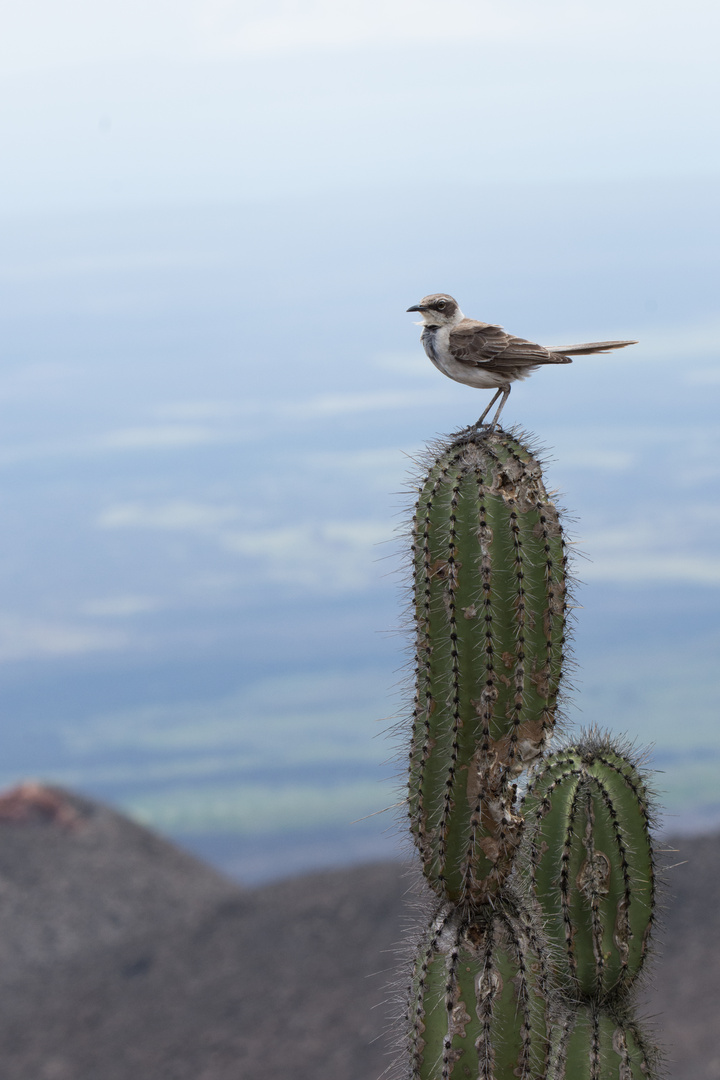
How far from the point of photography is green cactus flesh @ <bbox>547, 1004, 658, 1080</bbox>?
496cm

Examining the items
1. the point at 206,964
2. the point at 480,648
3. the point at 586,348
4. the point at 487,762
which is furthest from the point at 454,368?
the point at 206,964

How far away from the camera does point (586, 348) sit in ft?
16.0

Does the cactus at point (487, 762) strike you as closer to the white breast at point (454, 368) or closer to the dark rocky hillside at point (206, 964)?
the white breast at point (454, 368)

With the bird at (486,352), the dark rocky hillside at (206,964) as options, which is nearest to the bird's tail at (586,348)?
the bird at (486,352)

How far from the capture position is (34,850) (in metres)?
18.0

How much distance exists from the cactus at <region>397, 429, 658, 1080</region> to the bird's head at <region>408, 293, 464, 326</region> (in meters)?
0.55

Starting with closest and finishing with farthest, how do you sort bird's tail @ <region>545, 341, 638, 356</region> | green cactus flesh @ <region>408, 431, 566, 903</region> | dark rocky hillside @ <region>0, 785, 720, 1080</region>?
green cactus flesh @ <region>408, 431, 566, 903</region> < bird's tail @ <region>545, 341, 638, 356</region> < dark rocky hillside @ <region>0, 785, 720, 1080</region>

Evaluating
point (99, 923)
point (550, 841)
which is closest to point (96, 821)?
point (99, 923)

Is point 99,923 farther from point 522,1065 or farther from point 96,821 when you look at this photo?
point 522,1065

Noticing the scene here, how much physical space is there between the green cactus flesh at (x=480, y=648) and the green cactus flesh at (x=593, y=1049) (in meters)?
0.91

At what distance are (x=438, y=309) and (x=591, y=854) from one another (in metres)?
2.33

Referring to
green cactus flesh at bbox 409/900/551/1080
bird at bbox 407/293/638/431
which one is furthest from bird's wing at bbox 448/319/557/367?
green cactus flesh at bbox 409/900/551/1080

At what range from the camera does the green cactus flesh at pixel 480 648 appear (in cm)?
437

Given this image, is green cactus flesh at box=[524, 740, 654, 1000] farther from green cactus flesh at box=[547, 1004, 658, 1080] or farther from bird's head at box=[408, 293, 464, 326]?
bird's head at box=[408, 293, 464, 326]
